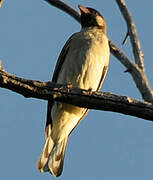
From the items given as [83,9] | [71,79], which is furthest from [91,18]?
[71,79]

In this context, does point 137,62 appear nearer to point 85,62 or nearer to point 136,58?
point 136,58

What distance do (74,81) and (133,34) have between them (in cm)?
93

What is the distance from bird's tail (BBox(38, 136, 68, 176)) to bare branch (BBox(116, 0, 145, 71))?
4.84ft

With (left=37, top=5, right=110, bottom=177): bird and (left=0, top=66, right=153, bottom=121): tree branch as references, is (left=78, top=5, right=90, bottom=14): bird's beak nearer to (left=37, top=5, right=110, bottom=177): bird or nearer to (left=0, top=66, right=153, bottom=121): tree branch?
(left=37, top=5, right=110, bottom=177): bird

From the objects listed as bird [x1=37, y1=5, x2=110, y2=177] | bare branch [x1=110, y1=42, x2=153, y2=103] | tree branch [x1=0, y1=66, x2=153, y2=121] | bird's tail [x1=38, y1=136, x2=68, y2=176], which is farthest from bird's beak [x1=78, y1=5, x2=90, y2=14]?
tree branch [x1=0, y1=66, x2=153, y2=121]

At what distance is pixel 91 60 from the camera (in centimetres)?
600

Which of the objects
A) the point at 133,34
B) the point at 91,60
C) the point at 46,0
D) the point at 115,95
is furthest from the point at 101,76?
the point at 115,95

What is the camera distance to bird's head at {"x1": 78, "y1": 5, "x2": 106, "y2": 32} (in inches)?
289

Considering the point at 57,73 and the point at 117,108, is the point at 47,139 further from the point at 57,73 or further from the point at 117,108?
the point at 117,108

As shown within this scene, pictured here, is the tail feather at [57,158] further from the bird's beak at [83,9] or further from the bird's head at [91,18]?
the bird's beak at [83,9]

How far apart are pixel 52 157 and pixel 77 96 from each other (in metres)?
1.99

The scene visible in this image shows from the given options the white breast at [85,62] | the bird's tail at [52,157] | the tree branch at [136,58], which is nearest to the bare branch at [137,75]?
the tree branch at [136,58]

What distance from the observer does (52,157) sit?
19.7 feet

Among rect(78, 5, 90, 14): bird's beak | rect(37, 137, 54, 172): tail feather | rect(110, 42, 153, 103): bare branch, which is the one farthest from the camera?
rect(78, 5, 90, 14): bird's beak
